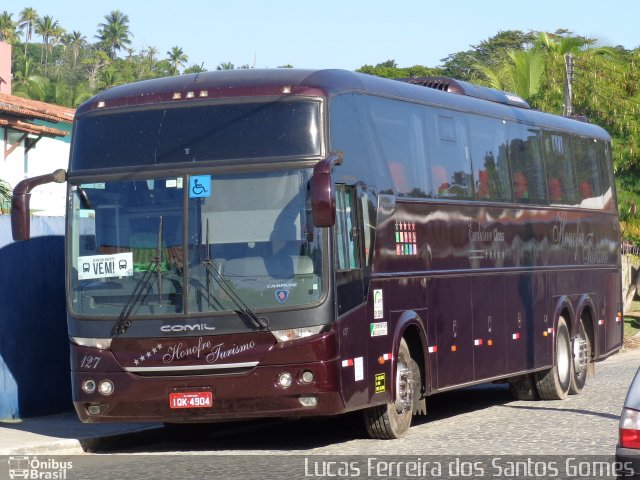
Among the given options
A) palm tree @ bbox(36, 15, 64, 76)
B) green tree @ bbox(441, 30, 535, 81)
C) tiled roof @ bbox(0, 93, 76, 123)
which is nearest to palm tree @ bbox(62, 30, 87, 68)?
palm tree @ bbox(36, 15, 64, 76)

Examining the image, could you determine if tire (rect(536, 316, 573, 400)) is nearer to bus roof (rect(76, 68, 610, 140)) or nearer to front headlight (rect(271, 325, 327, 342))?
bus roof (rect(76, 68, 610, 140))

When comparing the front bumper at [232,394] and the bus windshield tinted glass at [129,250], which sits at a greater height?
the bus windshield tinted glass at [129,250]

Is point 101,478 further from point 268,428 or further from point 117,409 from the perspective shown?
point 268,428

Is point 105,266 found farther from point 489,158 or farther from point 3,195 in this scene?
point 3,195

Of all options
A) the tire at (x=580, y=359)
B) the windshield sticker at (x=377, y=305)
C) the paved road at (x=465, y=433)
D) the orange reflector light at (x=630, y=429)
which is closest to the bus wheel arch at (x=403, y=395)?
the paved road at (x=465, y=433)

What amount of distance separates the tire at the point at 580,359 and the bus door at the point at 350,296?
22.7ft

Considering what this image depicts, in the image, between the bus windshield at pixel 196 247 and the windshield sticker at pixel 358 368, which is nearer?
the bus windshield at pixel 196 247

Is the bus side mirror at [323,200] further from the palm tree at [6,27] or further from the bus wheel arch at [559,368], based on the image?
the palm tree at [6,27]

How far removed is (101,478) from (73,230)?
2782 mm

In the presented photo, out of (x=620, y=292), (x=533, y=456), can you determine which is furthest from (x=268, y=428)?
(x=620, y=292)

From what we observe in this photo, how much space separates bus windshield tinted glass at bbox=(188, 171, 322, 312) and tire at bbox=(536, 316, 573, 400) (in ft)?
22.7

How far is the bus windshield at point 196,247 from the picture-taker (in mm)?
12266

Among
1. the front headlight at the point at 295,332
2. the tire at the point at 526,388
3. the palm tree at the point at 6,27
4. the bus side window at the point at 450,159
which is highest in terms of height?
the palm tree at the point at 6,27

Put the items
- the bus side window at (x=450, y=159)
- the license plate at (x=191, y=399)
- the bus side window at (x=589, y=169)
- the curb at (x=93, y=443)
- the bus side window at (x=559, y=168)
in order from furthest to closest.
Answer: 1. the bus side window at (x=589, y=169)
2. the bus side window at (x=559, y=168)
3. the bus side window at (x=450, y=159)
4. the curb at (x=93, y=443)
5. the license plate at (x=191, y=399)
